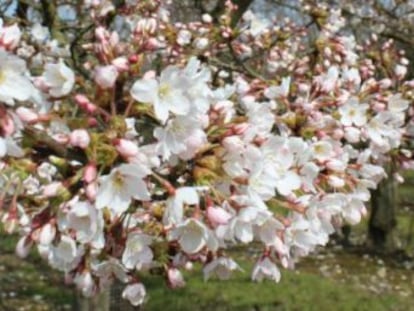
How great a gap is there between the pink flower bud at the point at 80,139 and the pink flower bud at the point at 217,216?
0.31 meters

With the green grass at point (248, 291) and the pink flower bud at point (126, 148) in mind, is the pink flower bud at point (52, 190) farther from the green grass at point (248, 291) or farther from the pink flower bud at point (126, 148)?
the green grass at point (248, 291)

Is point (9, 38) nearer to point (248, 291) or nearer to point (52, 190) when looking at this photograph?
point (52, 190)

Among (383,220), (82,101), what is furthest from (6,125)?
(383,220)

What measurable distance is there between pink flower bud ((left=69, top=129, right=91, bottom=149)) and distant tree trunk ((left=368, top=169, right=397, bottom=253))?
11.6 metres

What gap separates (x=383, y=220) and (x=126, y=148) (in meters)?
11.7

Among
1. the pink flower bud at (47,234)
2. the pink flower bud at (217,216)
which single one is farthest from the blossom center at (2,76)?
the pink flower bud at (217,216)

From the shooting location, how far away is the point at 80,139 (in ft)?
5.36

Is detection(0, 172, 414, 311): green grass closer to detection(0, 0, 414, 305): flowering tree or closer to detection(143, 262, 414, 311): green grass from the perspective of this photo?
detection(143, 262, 414, 311): green grass

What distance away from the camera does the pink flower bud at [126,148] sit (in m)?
1.61

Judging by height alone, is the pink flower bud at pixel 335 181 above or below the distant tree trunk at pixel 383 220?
above

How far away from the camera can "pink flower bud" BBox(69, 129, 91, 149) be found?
164cm

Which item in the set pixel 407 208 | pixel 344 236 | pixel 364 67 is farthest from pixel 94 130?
pixel 407 208

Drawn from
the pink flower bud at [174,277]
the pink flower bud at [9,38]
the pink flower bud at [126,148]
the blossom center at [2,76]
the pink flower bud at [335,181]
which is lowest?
the pink flower bud at [174,277]

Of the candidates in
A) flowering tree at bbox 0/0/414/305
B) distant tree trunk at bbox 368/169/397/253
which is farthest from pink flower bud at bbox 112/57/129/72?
distant tree trunk at bbox 368/169/397/253
